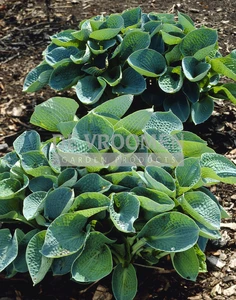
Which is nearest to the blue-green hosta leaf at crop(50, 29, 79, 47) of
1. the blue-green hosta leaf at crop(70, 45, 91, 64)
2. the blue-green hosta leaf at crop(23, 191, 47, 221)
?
the blue-green hosta leaf at crop(70, 45, 91, 64)

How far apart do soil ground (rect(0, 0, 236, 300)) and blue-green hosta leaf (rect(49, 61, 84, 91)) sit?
337 mm

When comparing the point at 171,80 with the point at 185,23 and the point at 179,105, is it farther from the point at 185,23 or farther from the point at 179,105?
the point at 185,23

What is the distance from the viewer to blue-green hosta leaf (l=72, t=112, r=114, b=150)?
2.28m

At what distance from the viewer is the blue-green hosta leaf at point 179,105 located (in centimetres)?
296

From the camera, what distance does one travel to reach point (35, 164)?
2.29m

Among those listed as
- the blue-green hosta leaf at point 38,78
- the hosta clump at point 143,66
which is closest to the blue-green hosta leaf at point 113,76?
the hosta clump at point 143,66

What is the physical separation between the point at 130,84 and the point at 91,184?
37.3 inches

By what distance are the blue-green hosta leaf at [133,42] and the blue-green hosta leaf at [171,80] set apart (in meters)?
0.19

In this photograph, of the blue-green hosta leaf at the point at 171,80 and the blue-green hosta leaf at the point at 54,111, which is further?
the blue-green hosta leaf at the point at 171,80

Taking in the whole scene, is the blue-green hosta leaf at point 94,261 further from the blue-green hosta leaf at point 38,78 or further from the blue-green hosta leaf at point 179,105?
the blue-green hosta leaf at point 38,78

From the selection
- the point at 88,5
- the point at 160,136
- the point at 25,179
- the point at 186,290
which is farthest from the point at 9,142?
the point at 88,5

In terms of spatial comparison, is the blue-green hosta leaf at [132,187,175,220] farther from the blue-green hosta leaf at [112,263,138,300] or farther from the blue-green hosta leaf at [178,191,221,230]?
the blue-green hosta leaf at [112,263,138,300]

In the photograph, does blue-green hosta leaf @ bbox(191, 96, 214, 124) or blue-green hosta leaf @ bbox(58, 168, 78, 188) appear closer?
blue-green hosta leaf @ bbox(58, 168, 78, 188)

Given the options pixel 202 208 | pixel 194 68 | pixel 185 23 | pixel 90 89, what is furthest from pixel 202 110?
pixel 202 208
